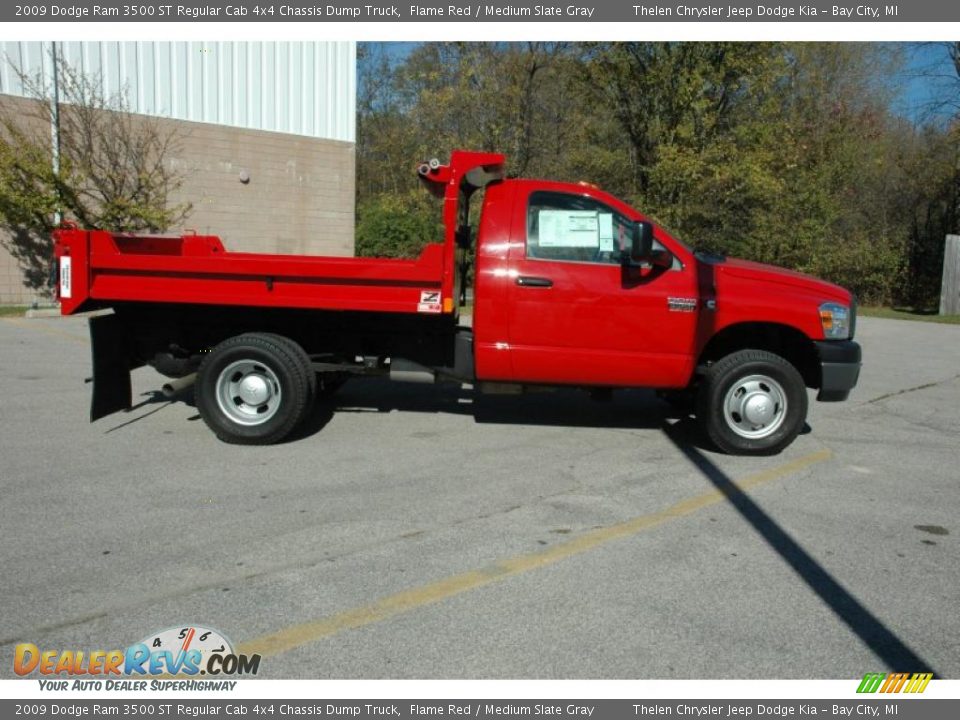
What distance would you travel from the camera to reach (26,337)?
1262cm

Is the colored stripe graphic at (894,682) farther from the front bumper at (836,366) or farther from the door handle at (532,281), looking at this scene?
the door handle at (532,281)

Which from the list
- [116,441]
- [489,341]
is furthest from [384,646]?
[116,441]

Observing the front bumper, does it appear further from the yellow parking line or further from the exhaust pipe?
the exhaust pipe

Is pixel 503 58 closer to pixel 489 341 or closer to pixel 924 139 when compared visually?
pixel 489 341

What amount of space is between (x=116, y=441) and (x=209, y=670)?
3.94m

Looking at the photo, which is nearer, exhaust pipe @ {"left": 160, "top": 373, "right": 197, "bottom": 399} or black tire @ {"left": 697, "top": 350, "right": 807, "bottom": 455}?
black tire @ {"left": 697, "top": 350, "right": 807, "bottom": 455}

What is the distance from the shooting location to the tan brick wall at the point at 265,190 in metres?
18.1

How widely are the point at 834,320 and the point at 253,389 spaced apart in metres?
4.85

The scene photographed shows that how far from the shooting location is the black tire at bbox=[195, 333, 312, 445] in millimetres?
6562

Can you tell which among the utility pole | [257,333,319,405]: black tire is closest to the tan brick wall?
the utility pole

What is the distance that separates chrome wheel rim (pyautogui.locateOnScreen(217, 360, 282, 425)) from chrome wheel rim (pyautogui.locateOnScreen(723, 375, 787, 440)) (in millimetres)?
3748

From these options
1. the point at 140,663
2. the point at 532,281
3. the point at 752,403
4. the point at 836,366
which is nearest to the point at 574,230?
the point at 532,281

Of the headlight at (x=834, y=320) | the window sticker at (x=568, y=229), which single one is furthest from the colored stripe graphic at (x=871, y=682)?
the window sticker at (x=568, y=229)

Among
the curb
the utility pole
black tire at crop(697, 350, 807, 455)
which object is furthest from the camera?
the utility pole
